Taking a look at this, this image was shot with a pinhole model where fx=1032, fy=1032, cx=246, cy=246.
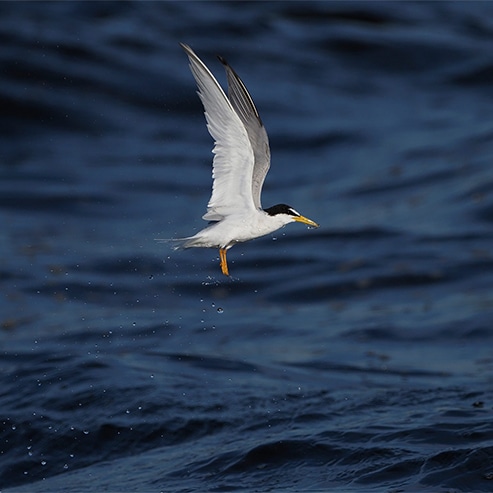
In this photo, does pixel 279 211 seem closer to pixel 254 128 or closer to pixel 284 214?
pixel 284 214

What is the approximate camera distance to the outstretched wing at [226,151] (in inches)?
221

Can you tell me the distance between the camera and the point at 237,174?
6.02 m

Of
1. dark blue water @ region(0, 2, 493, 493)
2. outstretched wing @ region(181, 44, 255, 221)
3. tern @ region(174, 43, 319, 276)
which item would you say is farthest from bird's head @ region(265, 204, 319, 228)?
dark blue water @ region(0, 2, 493, 493)

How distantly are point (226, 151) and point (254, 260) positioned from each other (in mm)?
7574

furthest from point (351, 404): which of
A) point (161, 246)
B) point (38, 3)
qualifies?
point (38, 3)

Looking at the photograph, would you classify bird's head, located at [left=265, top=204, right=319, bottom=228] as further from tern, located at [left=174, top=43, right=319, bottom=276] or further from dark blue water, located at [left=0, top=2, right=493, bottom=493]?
dark blue water, located at [left=0, top=2, right=493, bottom=493]

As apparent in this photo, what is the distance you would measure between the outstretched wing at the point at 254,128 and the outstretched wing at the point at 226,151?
0.13 m

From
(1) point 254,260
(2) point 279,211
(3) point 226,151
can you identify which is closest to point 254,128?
(3) point 226,151

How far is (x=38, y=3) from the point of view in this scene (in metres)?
18.7

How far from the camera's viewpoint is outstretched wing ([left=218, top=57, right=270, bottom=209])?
5895 mm

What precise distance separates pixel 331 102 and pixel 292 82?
2.88 feet

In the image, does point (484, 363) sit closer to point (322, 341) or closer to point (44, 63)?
point (322, 341)

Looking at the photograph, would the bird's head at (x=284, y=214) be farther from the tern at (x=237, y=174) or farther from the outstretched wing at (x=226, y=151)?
the outstretched wing at (x=226, y=151)

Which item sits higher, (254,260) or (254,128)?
(254,128)
